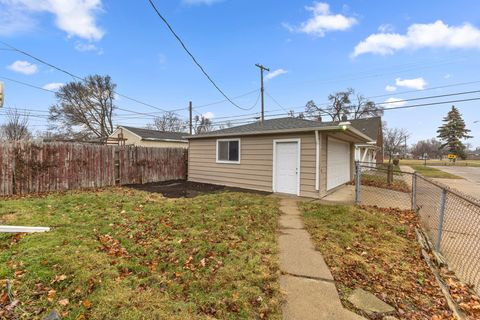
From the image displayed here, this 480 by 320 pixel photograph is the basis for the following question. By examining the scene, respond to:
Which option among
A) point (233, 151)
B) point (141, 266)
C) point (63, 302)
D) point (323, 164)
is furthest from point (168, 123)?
point (63, 302)

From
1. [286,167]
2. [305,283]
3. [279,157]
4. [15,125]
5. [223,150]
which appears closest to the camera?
[305,283]

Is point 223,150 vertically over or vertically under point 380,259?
over

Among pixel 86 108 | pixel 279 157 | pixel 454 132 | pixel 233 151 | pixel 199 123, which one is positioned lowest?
pixel 279 157

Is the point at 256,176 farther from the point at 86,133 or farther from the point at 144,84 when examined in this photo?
the point at 86,133

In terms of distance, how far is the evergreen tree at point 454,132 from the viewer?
177ft

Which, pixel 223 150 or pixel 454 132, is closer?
pixel 223 150

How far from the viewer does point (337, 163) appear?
11.0m

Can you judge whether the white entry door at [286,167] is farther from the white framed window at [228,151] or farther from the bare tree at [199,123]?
the bare tree at [199,123]

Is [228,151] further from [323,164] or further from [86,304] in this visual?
[86,304]

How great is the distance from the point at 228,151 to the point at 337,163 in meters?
4.87

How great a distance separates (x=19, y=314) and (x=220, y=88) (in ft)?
40.8

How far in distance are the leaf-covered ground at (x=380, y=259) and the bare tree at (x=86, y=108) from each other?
1260 inches

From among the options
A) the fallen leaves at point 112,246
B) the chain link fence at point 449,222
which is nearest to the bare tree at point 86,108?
the fallen leaves at point 112,246

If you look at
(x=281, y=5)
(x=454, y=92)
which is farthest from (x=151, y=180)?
(x=454, y=92)
